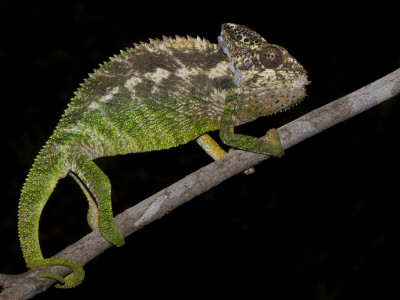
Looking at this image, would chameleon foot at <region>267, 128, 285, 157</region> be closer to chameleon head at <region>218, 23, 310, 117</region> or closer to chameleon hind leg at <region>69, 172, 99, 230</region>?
chameleon head at <region>218, 23, 310, 117</region>

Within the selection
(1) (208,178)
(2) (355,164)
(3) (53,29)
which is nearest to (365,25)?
(2) (355,164)

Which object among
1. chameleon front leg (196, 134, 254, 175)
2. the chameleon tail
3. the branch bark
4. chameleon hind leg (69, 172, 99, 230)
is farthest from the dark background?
the branch bark

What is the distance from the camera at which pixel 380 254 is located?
599cm

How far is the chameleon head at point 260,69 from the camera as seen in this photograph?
248cm

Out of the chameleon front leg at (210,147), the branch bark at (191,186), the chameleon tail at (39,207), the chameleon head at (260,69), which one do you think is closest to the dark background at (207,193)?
the chameleon front leg at (210,147)

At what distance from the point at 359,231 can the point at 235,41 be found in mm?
→ 3679

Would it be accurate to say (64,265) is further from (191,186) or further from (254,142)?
(254,142)

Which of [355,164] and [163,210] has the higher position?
[163,210]

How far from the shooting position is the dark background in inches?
208

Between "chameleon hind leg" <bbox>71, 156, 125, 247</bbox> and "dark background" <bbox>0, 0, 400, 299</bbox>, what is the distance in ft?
9.84

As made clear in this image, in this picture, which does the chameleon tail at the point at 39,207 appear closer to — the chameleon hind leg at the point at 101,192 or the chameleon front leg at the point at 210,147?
the chameleon hind leg at the point at 101,192

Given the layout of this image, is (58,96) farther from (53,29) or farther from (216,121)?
(216,121)

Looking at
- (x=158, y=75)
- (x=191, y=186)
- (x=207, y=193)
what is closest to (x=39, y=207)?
(x=191, y=186)

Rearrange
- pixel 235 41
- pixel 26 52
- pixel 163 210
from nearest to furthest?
pixel 163 210 < pixel 235 41 < pixel 26 52
